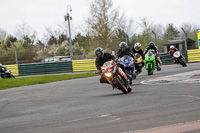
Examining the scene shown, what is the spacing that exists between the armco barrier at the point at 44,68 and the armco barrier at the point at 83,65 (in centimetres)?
42

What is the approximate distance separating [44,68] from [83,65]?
3574 mm

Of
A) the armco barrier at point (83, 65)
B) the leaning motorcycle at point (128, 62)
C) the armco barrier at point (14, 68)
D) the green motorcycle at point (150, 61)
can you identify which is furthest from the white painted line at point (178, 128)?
the armco barrier at point (14, 68)

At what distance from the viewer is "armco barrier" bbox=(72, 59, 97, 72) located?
2978cm

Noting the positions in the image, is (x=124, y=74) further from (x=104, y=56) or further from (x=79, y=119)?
(x=79, y=119)

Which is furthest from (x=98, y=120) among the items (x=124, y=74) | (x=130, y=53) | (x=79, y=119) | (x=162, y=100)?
(x=130, y=53)

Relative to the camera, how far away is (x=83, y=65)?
3003 cm

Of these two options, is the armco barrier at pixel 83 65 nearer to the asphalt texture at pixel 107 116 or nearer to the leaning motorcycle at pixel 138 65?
the leaning motorcycle at pixel 138 65

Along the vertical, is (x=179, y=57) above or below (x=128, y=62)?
below

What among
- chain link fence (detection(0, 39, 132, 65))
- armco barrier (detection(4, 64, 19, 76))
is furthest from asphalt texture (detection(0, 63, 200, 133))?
armco barrier (detection(4, 64, 19, 76))

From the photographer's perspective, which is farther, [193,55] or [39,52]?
[39,52]

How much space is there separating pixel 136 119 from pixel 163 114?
0.52 m

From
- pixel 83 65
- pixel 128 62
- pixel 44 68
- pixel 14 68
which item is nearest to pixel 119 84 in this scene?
pixel 128 62

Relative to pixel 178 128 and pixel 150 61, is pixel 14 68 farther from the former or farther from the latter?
pixel 178 128

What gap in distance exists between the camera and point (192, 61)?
2839 cm
